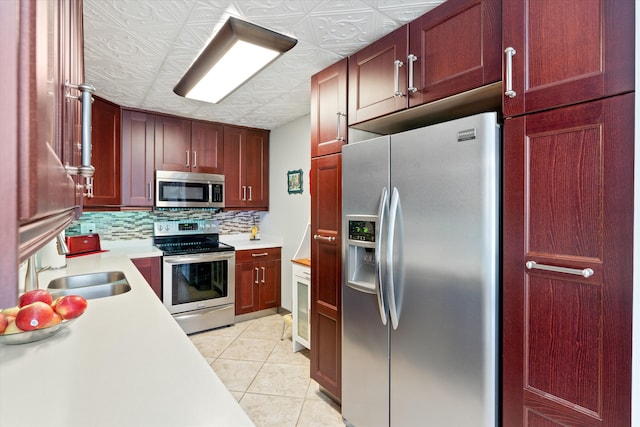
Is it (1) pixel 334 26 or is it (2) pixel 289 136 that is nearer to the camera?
(1) pixel 334 26

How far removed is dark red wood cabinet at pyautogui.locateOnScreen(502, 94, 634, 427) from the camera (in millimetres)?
956

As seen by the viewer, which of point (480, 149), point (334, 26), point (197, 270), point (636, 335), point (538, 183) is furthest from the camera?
point (197, 270)

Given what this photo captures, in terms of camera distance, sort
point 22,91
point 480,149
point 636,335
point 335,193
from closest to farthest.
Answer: point 22,91 < point 636,335 < point 480,149 < point 335,193

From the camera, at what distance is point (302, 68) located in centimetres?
217

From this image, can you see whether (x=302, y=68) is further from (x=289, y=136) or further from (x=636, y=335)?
(x=636, y=335)

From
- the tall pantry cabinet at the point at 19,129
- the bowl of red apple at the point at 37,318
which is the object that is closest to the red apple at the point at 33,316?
the bowl of red apple at the point at 37,318

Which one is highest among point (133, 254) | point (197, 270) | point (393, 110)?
point (393, 110)

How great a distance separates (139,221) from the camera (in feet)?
11.6

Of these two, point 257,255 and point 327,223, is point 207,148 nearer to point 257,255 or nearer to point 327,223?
point 257,255

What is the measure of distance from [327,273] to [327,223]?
13.1 inches

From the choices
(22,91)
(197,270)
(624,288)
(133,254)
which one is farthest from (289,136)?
(22,91)

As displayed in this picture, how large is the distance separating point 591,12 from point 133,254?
135 inches

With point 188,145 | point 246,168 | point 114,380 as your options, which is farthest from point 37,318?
point 246,168

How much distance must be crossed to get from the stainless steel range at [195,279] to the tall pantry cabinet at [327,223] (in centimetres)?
150
